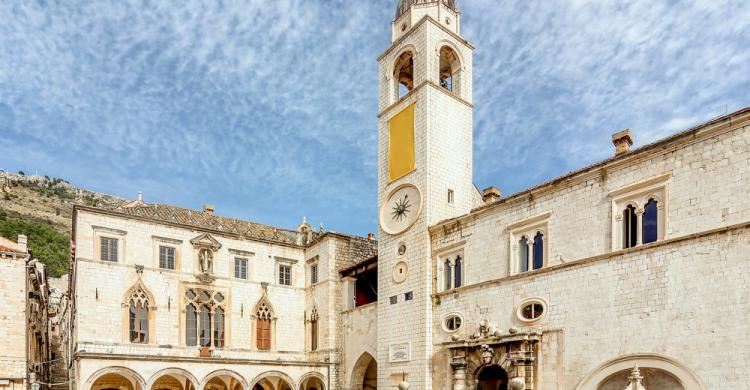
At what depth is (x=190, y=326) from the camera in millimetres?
26750

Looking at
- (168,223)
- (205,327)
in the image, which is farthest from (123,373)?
(168,223)

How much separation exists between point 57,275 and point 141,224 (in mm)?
51696

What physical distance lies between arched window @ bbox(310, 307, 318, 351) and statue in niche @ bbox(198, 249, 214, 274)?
6.09m

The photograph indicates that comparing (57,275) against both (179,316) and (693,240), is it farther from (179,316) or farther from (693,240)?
(693,240)

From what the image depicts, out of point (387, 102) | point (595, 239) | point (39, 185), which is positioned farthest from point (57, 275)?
point (595, 239)

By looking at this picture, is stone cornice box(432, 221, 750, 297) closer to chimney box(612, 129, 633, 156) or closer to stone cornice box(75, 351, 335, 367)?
chimney box(612, 129, 633, 156)

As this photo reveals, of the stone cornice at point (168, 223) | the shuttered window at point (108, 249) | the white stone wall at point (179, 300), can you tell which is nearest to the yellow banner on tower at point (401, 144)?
the white stone wall at point (179, 300)

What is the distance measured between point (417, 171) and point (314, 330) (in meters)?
12.2

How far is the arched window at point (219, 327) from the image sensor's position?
2738 cm

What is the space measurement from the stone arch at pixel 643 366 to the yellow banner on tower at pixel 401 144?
438 inches

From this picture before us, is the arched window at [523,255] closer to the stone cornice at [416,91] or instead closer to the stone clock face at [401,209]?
the stone clock face at [401,209]

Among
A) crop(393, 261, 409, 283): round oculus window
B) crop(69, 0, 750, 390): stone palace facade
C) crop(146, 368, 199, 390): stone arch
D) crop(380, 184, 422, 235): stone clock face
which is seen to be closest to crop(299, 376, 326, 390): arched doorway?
crop(69, 0, 750, 390): stone palace facade

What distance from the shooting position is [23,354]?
845 inches

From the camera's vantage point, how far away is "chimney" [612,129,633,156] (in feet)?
62.4
